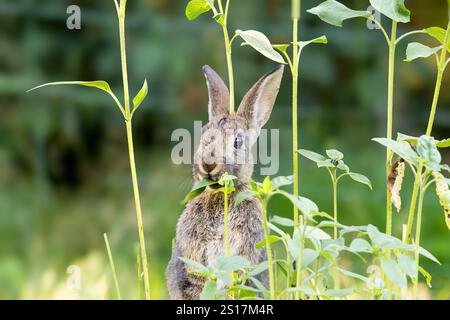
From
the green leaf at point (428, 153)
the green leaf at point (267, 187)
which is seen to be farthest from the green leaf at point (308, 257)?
the green leaf at point (428, 153)

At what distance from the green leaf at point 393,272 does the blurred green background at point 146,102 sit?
7.56ft

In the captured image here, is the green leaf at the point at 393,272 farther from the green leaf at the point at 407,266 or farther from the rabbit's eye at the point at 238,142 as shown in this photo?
the rabbit's eye at the point at 238,142

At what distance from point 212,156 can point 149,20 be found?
2.46 m

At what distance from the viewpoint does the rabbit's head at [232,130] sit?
6.19ft

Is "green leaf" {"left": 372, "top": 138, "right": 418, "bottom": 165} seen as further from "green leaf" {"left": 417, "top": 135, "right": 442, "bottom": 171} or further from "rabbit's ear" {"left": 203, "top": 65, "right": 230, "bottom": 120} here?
"rabbit's ear" {"left": 203, "top": 65, "right": 230, "bottom": 120}

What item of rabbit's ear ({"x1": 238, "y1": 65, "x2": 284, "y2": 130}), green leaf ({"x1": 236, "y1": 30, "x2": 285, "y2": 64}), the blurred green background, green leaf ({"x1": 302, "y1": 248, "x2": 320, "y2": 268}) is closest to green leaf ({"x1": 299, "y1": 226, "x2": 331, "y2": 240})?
green leaf ({"x1": 302, "y1": 248, "x2": 320, "y2": 268})

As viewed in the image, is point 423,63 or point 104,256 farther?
point 423,63

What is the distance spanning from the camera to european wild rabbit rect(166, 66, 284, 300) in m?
1.91

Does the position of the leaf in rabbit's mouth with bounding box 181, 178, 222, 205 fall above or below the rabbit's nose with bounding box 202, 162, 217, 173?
below

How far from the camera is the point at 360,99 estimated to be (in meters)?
4.17

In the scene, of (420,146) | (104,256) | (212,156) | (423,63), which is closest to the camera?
(420,146)

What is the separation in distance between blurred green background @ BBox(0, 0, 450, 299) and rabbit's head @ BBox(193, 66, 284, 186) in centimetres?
184
